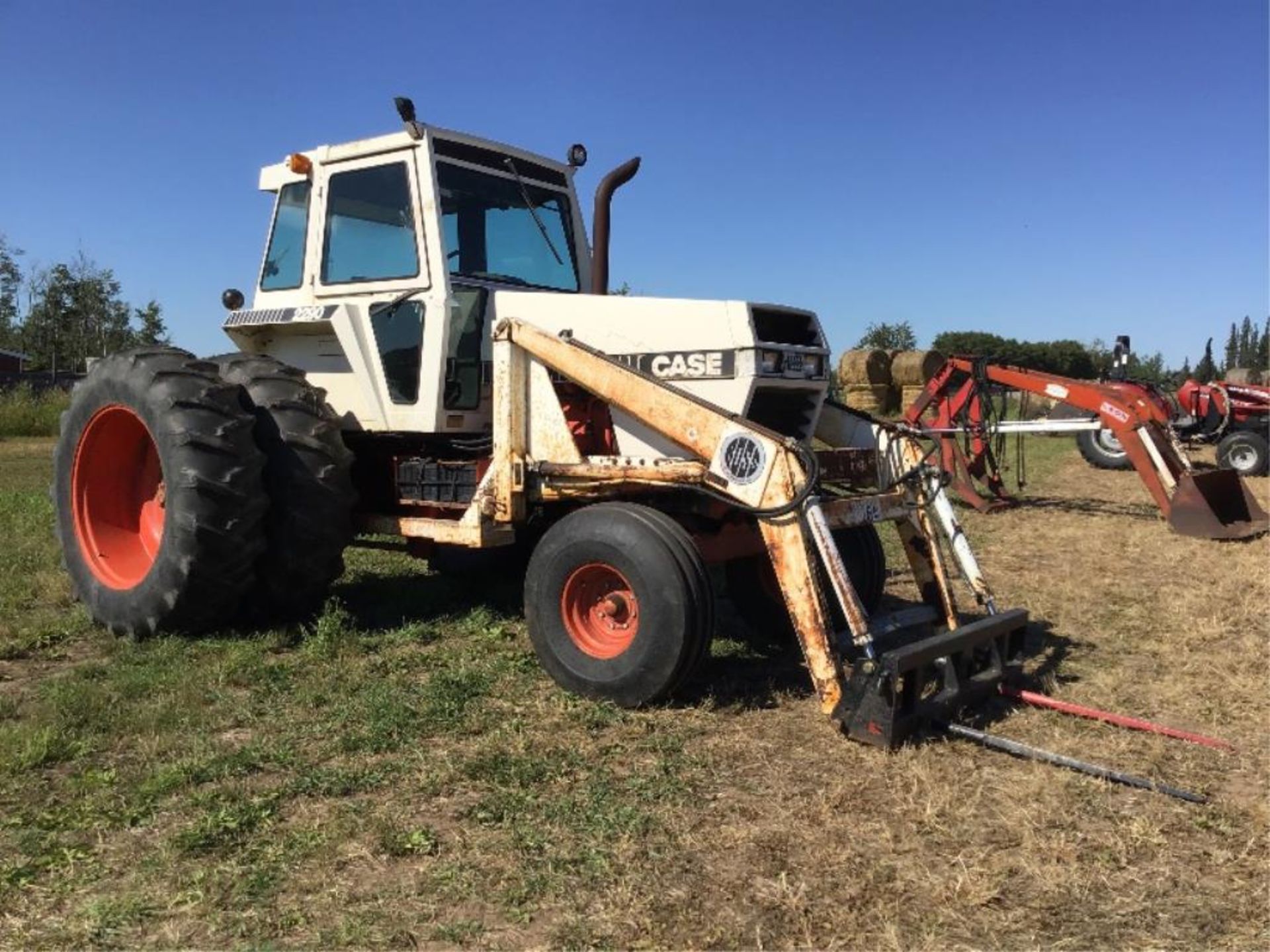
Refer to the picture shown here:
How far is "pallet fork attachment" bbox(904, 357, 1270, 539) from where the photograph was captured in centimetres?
992


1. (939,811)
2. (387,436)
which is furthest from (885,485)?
(387,436)

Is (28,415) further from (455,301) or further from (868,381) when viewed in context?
(455,301)

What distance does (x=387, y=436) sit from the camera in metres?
6.12

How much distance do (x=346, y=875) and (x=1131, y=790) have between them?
102 inches

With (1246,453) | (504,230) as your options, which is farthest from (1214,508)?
(504,230)

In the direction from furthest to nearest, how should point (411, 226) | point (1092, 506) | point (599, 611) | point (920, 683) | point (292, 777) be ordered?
point (1092, 506)
point (411, 226)
point (599, 611)
point (920, 683)
point (292, 777)

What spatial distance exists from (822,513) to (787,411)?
1.11 metres

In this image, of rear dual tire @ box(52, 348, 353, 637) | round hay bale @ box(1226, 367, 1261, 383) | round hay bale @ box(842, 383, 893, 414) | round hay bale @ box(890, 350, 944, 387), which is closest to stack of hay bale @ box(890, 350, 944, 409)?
round hay bale @ box(890, 350, 944, 387)

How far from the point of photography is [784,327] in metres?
5.07

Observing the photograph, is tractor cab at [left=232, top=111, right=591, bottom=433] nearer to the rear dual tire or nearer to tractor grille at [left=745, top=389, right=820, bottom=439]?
the rear dual tire

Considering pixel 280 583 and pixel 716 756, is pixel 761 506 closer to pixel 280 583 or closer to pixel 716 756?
pixel 716 756

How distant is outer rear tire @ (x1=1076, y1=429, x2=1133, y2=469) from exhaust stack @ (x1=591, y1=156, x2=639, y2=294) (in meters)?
12.7

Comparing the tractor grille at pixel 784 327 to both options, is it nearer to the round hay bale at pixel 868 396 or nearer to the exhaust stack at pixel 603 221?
the exhaust stack at pixel 603 221

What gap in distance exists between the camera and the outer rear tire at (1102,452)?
16578 millimetres
